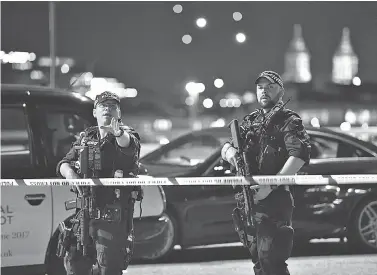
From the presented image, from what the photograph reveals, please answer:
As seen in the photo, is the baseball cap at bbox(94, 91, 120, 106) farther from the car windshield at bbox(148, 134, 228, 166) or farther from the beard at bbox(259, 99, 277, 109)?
the car windshield at bbox(148, 134, 228, 166)

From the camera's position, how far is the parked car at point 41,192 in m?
5.82

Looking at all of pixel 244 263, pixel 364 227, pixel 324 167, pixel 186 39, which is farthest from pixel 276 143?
pixel 186 39

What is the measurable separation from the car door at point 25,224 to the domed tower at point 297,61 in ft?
523

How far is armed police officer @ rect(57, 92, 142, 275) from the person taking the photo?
15.7ft

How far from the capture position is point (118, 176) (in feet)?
15.8

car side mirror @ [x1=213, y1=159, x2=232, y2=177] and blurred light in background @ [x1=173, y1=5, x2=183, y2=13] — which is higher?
blurred light in background @ [x1=173, y1=5, x2=183, y2=13]

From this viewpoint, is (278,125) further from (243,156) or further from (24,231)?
(24,231)

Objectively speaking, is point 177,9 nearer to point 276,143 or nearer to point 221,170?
point 221,170

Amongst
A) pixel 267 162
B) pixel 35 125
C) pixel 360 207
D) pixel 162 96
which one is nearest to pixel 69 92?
pixel 35 125

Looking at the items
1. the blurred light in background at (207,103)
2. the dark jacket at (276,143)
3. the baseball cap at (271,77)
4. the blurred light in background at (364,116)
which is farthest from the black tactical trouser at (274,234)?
the blurred light in background at (364,116)

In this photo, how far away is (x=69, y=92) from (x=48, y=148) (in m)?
0.66

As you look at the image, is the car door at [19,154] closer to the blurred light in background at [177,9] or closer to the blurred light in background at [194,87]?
the blurred light in background at [177,9]

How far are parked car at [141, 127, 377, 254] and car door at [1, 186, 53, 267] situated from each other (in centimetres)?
171

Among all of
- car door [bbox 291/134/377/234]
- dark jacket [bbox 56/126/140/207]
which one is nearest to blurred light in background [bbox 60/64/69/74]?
car door [bbox 291/134/377/234]
